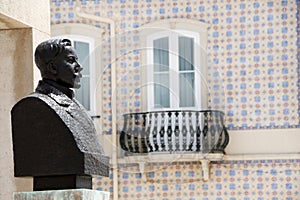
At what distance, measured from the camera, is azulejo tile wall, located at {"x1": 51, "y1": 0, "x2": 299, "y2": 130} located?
46.9ft

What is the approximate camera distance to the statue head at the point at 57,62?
5137 mm

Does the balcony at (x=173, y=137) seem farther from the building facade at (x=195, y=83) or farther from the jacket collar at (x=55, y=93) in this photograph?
the jacket collar at (x=55, y=93)

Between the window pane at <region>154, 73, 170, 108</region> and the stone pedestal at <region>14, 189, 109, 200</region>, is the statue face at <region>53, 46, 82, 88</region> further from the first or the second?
the window pane at <region>154, 73, 170, 108</region>

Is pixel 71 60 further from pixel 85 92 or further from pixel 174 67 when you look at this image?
pixel 85 92

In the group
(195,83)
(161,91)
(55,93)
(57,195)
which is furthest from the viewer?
(161,91)

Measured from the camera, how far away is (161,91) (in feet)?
48.6

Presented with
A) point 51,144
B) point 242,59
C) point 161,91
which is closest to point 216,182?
point 161,91

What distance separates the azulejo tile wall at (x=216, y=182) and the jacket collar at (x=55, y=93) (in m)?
9.32

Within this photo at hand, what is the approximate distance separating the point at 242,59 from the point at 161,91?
1281mm

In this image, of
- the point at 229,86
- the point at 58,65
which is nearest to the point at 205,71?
the point at 229,86

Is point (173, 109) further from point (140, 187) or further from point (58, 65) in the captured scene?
point (58, 65)

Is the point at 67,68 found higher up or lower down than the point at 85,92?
lower down

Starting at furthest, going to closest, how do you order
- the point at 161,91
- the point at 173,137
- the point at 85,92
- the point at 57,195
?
the point at 85,92 < the point at 161,91 < the point at 173,137 < the point at 57,195

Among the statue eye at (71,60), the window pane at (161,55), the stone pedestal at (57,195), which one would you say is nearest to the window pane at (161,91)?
the window pane at (161,55)
